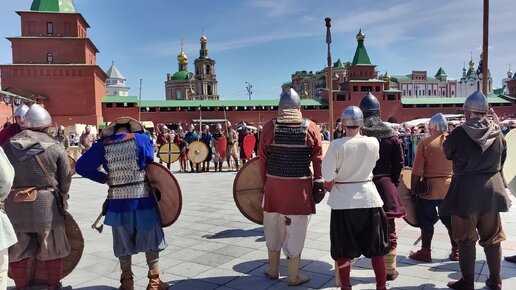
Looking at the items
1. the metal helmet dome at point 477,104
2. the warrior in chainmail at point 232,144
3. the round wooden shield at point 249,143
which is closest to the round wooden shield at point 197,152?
the warrior in chainmail at point 232,144

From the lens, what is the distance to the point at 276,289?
3.83 m

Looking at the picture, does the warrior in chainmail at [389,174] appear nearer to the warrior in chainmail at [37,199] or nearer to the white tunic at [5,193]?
the warrior in chainmail at [37,199]

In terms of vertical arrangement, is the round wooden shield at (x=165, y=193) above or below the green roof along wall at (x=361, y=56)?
below

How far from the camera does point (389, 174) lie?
4020 millimetres

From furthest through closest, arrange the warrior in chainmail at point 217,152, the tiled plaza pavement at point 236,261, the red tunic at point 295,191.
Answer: the warrior in chainmail at point 217,152 → the tiled plaza pavement at point 236,261 → the red tunic at point 295,191

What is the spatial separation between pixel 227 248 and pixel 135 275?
125 centimetres

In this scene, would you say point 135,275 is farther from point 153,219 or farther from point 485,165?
point 485,165

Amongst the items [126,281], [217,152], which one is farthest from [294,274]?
[217,152]

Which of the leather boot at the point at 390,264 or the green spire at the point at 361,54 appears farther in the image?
the green spire at the point at 361,54

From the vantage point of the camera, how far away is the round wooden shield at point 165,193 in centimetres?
385

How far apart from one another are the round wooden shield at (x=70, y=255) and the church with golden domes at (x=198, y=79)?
81.8 metres

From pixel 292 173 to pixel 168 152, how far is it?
10.8 meters

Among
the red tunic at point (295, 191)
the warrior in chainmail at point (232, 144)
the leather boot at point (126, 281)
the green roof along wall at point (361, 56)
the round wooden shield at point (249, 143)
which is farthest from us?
the green roof along wall at point (361, 56)

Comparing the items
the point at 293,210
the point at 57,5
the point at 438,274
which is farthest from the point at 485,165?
the point at 57,5
